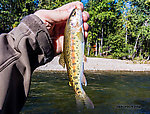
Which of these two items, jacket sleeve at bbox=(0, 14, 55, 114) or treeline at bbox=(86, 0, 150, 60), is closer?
jacket sleeve at bbox=(0, 14, 55, 114)

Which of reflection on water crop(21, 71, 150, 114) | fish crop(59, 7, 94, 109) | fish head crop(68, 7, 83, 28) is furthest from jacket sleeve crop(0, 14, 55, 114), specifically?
reflection on water crop(21, 71, 150, 114)

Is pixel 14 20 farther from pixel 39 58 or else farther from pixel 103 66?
pixel 39 58

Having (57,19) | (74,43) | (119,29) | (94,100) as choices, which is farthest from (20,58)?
(119,29)

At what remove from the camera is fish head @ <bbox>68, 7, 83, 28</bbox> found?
284 cm

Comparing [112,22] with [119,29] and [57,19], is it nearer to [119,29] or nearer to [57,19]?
[119,29]

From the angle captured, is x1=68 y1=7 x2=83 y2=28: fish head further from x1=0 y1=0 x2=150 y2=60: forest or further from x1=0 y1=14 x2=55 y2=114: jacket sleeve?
x1=0 y1=0 x2=150 y2=60: forest

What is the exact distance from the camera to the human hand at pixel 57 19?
2.84 metres

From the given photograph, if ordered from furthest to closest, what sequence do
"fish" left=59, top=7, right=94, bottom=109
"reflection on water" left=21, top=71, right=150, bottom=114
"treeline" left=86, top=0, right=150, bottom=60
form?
"treeline" left=86, top=0, right=150, bottom=60
"reflection on water" left=21, top=71, right=150, bottom=114
"fish" left=59, top=7, right=94, bottom=109

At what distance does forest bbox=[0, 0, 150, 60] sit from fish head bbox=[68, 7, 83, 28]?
31125mm

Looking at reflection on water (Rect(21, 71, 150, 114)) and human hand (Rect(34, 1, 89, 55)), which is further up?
human hand (Rect(34, 1, 89, 55))

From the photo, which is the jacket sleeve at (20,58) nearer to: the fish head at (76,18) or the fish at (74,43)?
the fish at (74,43)

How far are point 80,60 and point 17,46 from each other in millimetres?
1087

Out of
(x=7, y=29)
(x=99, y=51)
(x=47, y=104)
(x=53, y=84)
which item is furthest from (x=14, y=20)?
(x=47, y=104)

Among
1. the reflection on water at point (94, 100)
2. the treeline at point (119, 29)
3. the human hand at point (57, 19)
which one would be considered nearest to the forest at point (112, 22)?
the treeline at point (119, 29)
